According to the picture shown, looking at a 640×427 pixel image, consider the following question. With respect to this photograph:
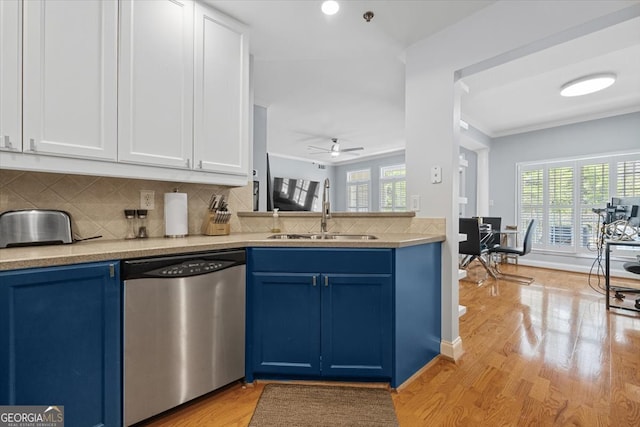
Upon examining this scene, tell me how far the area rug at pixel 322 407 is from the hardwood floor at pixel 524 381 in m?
0.07

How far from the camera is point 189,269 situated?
1.46 m

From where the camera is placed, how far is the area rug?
4.67ft

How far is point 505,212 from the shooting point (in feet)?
18.7

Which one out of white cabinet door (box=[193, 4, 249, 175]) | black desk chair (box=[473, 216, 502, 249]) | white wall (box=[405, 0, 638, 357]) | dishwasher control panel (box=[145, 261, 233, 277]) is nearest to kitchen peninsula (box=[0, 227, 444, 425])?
dishwasher control panel (box=[145, 261, 233, 277])

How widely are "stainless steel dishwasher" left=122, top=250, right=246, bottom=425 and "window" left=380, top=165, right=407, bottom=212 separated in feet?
21.4

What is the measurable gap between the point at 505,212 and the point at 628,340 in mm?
3752

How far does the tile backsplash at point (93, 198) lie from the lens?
1517 millimetres

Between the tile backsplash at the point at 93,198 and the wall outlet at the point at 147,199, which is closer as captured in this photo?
the tile backsplash at the point at 93,198

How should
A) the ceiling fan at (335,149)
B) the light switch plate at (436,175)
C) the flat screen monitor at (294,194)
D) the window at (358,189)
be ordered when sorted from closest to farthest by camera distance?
the light switch plate at (436,175), the ceiling fan at (335,149), the flat screen monitor at (294,194), the window at (358,189)

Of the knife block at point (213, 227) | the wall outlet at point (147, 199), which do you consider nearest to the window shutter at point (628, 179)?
the knife block at point (213, 227)

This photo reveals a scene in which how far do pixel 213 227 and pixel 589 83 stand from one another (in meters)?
4.35

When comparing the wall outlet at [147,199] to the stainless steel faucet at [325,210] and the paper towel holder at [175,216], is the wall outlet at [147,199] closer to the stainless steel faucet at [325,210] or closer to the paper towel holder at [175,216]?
the paper towel holder at [175,216]

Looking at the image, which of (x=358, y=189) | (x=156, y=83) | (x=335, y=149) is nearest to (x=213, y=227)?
(x=156, y=83)

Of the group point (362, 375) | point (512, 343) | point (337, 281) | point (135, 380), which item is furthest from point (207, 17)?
point (512, 343)
